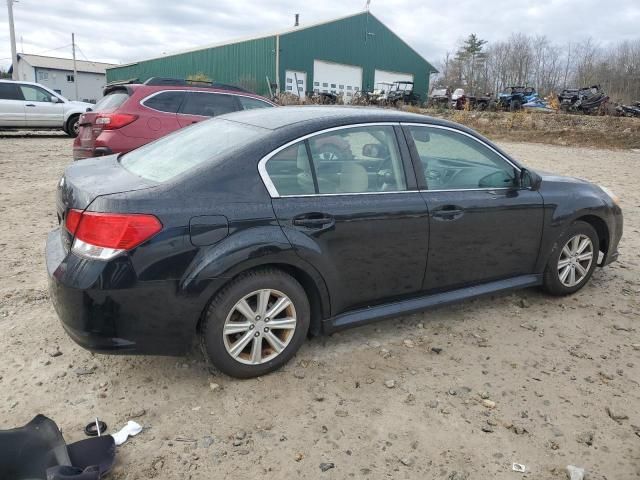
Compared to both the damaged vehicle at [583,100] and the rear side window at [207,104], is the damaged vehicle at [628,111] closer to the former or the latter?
the damaged vehicle at [583,100]

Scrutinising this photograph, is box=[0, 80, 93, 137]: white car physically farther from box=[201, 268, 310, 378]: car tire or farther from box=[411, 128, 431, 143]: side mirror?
box=[201, 268, 310, 378]: car tire

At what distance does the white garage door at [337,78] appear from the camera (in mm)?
34062

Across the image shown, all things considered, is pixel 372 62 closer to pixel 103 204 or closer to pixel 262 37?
pixel 262 37

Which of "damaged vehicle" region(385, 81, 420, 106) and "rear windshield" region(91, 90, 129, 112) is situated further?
"damaged vehicle" region(385, 81, 420, 106)

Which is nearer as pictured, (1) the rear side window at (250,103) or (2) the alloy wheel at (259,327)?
(2) the alloy wheel at (259,327)

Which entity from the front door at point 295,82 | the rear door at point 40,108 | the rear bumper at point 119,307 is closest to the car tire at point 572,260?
the rear bumper at point 119,307

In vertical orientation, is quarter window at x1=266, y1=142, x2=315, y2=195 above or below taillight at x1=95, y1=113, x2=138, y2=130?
below

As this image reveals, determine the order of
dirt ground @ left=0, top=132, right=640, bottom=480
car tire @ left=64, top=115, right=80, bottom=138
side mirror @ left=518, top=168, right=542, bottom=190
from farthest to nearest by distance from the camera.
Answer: car tire @ left=64, top=115, right=80, bottom=138
side mirror @ left=518, top=168, right=542, bottom=190
dirt ground @ left=0, top=132, right=640, bottom=480

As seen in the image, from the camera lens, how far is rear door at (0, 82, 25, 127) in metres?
14.9

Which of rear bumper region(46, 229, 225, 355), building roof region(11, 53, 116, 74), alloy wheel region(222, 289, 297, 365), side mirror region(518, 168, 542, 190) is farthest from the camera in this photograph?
building roof region(11, 53, 116, 74)

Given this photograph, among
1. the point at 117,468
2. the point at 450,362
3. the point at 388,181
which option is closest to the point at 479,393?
the point at 450,362

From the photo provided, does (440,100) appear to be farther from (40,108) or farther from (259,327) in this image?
(259,327)

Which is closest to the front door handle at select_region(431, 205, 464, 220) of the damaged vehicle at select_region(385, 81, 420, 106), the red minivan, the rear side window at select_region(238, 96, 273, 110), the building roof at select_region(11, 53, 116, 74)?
the red minivan

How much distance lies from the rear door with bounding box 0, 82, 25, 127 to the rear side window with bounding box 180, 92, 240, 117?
967cm
